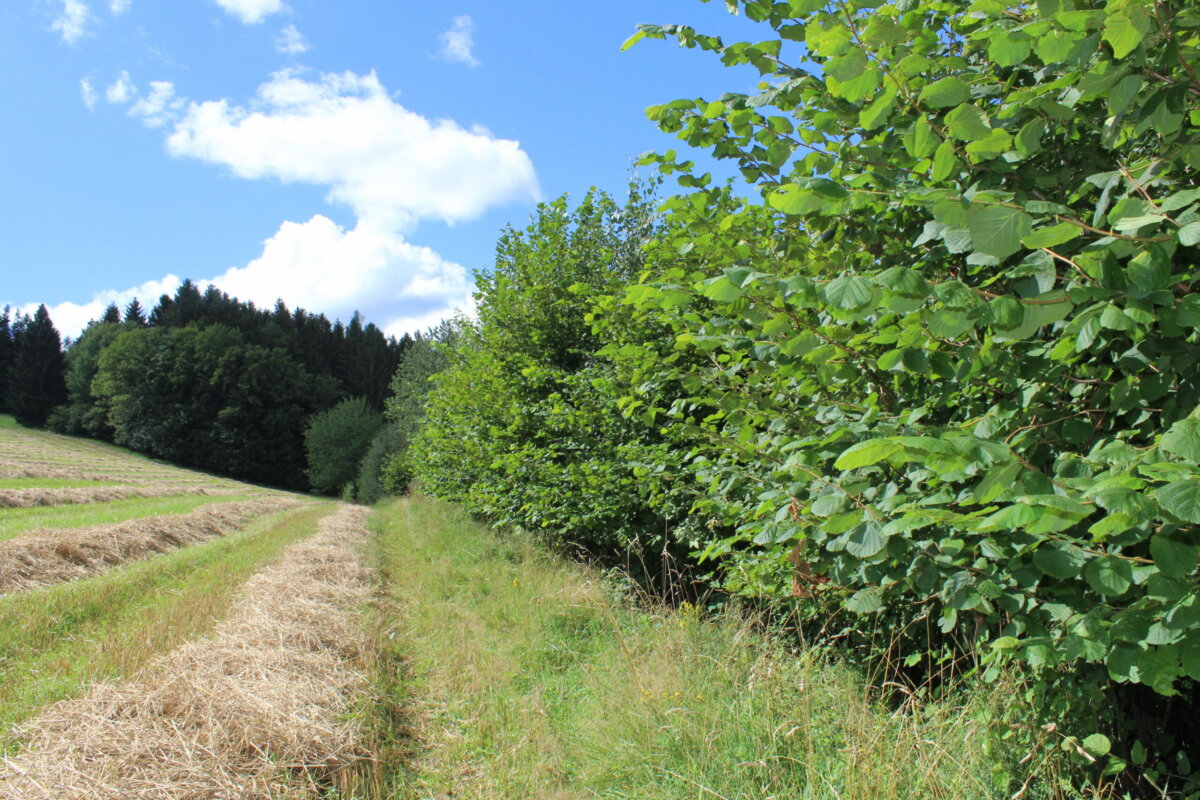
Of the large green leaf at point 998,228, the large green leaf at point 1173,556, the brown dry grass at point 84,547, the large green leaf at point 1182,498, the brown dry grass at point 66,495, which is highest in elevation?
the large green leaf at point 998,228

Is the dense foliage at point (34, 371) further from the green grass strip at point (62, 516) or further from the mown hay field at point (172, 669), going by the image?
the mown hay field at point (172, 669)

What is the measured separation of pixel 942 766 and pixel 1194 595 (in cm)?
152

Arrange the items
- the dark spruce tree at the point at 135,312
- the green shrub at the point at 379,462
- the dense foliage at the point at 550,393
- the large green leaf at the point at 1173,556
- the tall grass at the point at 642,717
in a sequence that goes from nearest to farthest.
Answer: the large green leaf at the point at 1173,556
the tall grass at the point at 642,717
the dense foliage at the point at 550,393
the green shrub at the point at 379,462
the dark spruce tree at the point at 135,312

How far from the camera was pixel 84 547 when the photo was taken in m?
10.3

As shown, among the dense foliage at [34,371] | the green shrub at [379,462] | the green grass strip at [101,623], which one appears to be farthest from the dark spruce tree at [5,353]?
the green grass strip at [101,623]

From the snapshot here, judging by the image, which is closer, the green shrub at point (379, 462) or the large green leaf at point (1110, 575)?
the large green leaf at point (1110, 575)

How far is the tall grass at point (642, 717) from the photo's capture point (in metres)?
2.63

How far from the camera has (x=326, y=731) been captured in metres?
3.91

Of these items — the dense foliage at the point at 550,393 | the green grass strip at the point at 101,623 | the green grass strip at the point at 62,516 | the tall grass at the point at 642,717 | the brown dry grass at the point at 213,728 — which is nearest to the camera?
the tall grass at the point at 642,717

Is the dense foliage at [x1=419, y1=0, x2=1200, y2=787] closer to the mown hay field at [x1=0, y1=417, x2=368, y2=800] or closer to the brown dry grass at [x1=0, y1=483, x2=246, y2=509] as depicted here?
the mown hay field at [x1=0, y1=417, x2=368, y2=800]

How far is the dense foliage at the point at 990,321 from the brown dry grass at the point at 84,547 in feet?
31.6

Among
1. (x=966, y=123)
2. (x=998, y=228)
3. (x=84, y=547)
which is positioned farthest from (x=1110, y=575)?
(x=84, y=547)

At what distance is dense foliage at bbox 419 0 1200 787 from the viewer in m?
1.46

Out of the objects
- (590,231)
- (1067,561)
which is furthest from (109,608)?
(1067,561)
